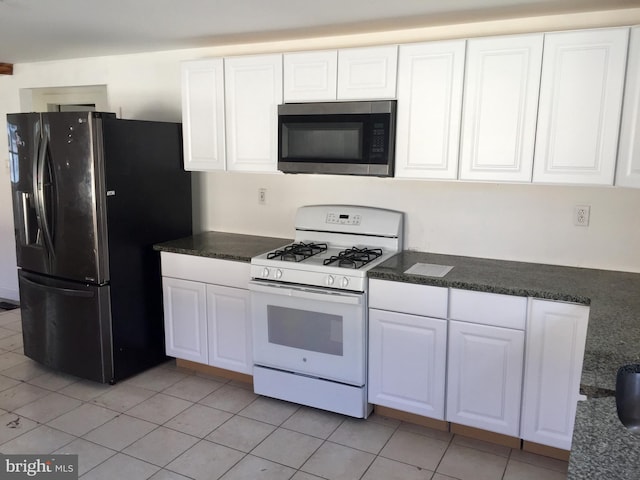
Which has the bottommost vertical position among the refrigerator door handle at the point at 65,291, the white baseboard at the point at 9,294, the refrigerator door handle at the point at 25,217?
the white baseboard at the point at 9,294

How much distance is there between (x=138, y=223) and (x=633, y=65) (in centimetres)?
280

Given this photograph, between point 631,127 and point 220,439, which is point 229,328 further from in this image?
point 631,127

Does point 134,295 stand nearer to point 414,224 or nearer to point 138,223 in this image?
point 138,223

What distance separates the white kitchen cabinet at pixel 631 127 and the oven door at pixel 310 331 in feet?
4.41

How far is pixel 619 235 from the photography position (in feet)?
8.95

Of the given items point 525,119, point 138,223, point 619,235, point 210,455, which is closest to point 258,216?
point 138,223

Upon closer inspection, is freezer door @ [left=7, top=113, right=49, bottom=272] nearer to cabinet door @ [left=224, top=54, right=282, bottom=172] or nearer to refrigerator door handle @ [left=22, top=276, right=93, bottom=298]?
refrigerator door handle @ [left=22, top=276, right=93, bottom=298]

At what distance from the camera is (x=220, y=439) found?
2.79 meters

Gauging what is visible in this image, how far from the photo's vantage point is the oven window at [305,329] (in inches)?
113

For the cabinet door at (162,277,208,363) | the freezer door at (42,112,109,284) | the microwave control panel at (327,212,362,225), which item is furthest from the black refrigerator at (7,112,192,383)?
the microwave control panel at (327,212,362,225)

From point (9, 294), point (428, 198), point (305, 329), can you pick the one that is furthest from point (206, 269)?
point (9, 294)

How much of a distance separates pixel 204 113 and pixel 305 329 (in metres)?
1.49

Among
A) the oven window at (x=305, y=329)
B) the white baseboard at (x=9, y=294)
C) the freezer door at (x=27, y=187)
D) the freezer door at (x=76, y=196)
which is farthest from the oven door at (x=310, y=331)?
the white baseboard at (x=9, y=294)

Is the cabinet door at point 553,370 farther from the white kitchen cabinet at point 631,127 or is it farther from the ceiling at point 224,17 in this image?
the ceiling at point 224,17
